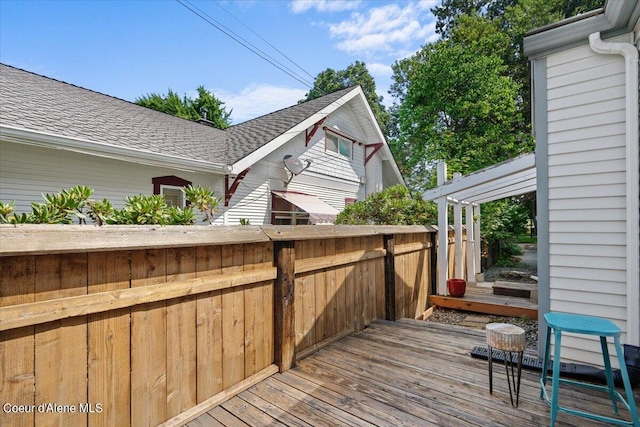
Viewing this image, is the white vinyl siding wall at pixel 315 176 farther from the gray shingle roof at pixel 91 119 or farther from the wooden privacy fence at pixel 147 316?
the wooden privacy fence at pixel 147 316

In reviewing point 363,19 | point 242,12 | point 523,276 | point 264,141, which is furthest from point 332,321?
point 363,19

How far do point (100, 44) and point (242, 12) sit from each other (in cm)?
580

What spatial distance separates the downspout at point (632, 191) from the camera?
248 centimetres

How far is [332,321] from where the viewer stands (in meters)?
3.31

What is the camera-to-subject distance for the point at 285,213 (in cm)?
880

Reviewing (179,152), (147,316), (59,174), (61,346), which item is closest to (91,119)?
(59,174)

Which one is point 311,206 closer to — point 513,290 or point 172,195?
point 172,195

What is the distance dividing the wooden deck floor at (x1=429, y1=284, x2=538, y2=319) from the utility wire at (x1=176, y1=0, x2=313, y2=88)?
387 inches

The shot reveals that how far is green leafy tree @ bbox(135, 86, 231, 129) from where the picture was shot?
17.5 meters

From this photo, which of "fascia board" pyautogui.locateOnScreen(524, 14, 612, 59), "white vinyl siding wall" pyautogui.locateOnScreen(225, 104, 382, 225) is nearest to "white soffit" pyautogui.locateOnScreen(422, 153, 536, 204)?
"fascia board" pyautogui.locateOnScreen(524, 14, 612, 59)

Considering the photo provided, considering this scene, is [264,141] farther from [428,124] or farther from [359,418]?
[428,124]

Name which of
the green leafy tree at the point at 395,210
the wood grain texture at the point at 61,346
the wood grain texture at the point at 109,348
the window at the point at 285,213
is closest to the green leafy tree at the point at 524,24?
the green leafy tree at the point at 395,210

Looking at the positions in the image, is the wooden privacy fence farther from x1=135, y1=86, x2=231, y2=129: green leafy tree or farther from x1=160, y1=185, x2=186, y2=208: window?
x1=135, y1=86, x2=231, y2=129: green leafy tree

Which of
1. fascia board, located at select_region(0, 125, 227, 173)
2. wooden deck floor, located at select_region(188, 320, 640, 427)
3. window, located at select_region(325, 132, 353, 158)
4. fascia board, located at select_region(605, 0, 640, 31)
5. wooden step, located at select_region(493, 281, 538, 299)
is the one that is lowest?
wooden step, located at select_region(493, 281, 538, 299)
